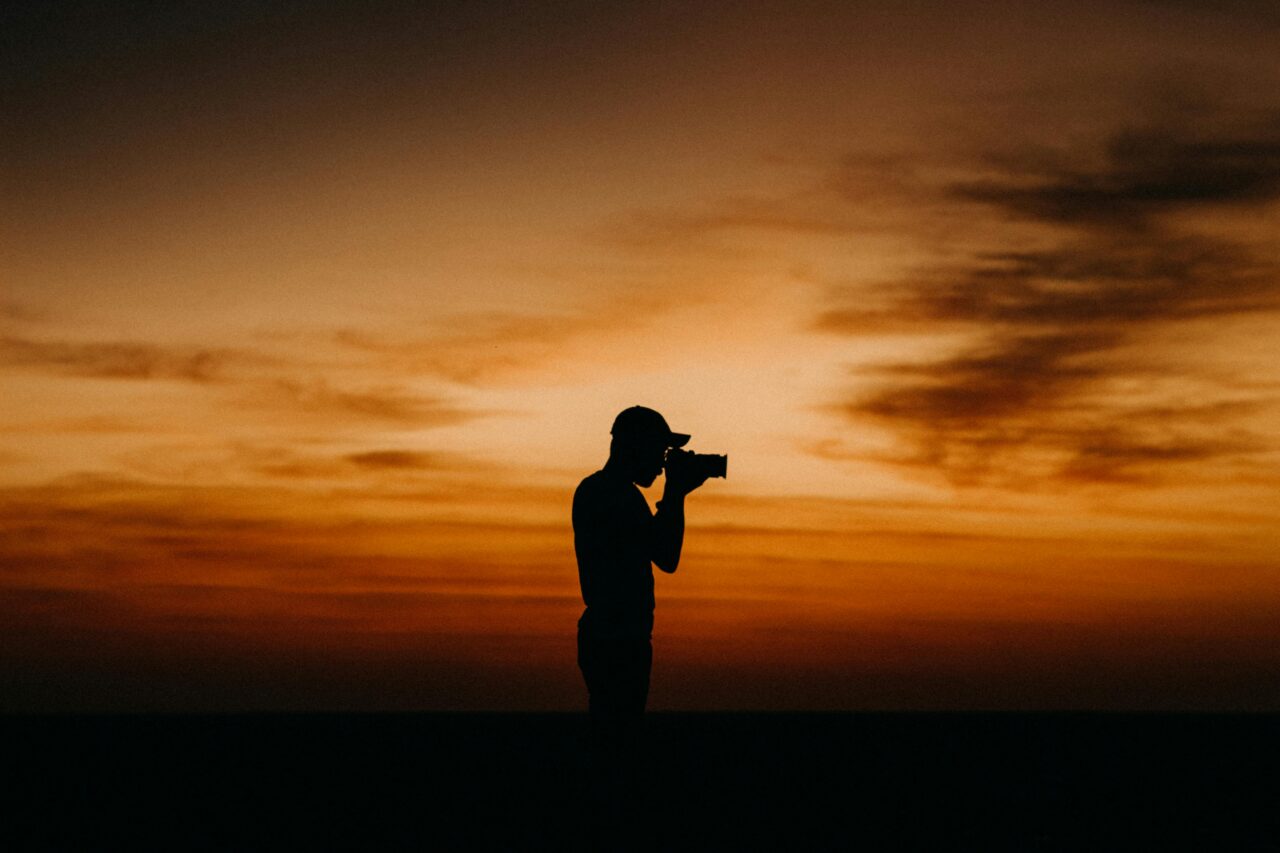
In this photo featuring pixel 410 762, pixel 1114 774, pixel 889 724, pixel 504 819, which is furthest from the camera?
pixel 889 724

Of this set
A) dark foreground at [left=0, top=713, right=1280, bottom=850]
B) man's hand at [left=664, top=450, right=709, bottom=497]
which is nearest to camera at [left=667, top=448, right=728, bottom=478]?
man's hand at [left=664, top=450, right=709, bottom=497]

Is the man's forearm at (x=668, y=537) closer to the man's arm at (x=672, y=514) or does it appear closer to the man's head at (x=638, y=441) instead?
the man's arm at (x=672, y=514)

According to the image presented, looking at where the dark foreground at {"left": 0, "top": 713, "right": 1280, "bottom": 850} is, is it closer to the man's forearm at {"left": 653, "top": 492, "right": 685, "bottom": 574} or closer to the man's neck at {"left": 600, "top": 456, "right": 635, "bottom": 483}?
the man's forearm at {"left": 653, "top": 492, "right": 685, "bottom": 574}

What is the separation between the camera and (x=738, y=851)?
7723 millimetres

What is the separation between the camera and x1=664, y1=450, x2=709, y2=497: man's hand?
6.76 metres

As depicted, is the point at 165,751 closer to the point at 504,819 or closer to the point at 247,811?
the point at 247,811

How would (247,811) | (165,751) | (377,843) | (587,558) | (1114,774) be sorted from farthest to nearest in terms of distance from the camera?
1. (165,751)
2. (1114,774)
3. (247,811)
4. (377,843)
5. (587,558)

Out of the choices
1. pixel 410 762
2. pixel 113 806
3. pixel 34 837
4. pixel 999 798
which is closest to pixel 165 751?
pixel 410 762

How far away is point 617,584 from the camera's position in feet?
21.4

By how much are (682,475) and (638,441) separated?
10.8 inches

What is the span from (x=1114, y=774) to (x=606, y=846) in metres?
7.39

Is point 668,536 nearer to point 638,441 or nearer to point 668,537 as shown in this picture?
point 668,537

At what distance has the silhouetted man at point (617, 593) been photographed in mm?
6504

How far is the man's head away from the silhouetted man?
0.16ft
